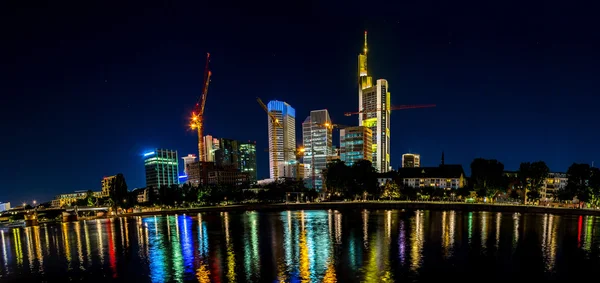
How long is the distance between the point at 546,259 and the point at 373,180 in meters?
101

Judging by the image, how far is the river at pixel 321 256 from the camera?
3303 centimetres

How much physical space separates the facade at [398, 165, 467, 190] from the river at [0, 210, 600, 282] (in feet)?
369

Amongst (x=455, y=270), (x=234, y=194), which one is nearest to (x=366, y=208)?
(x=234, y=194)

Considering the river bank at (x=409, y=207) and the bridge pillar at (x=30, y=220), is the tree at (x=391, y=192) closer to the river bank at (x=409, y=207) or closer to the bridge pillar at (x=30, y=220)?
the river bank at (x=409, y=207)

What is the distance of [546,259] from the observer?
3853 centimetres

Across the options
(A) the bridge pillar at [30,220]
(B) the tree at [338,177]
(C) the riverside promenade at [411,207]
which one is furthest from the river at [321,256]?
(B) the tree at [338,177]

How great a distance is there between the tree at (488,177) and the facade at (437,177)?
4560cm

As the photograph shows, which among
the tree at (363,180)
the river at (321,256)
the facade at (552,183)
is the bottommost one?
the facade at (552,183)

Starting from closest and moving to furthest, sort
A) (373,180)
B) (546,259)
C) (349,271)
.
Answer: (349,271) → (546,259) → (373,180)

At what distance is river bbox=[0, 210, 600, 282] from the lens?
33031 millimetres

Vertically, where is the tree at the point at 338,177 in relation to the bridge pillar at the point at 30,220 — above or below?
above

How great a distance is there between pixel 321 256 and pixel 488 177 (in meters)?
103

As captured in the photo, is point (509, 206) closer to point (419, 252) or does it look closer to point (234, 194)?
point (419, 252)

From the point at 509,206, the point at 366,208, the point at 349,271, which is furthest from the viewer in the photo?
the point at 366,208
